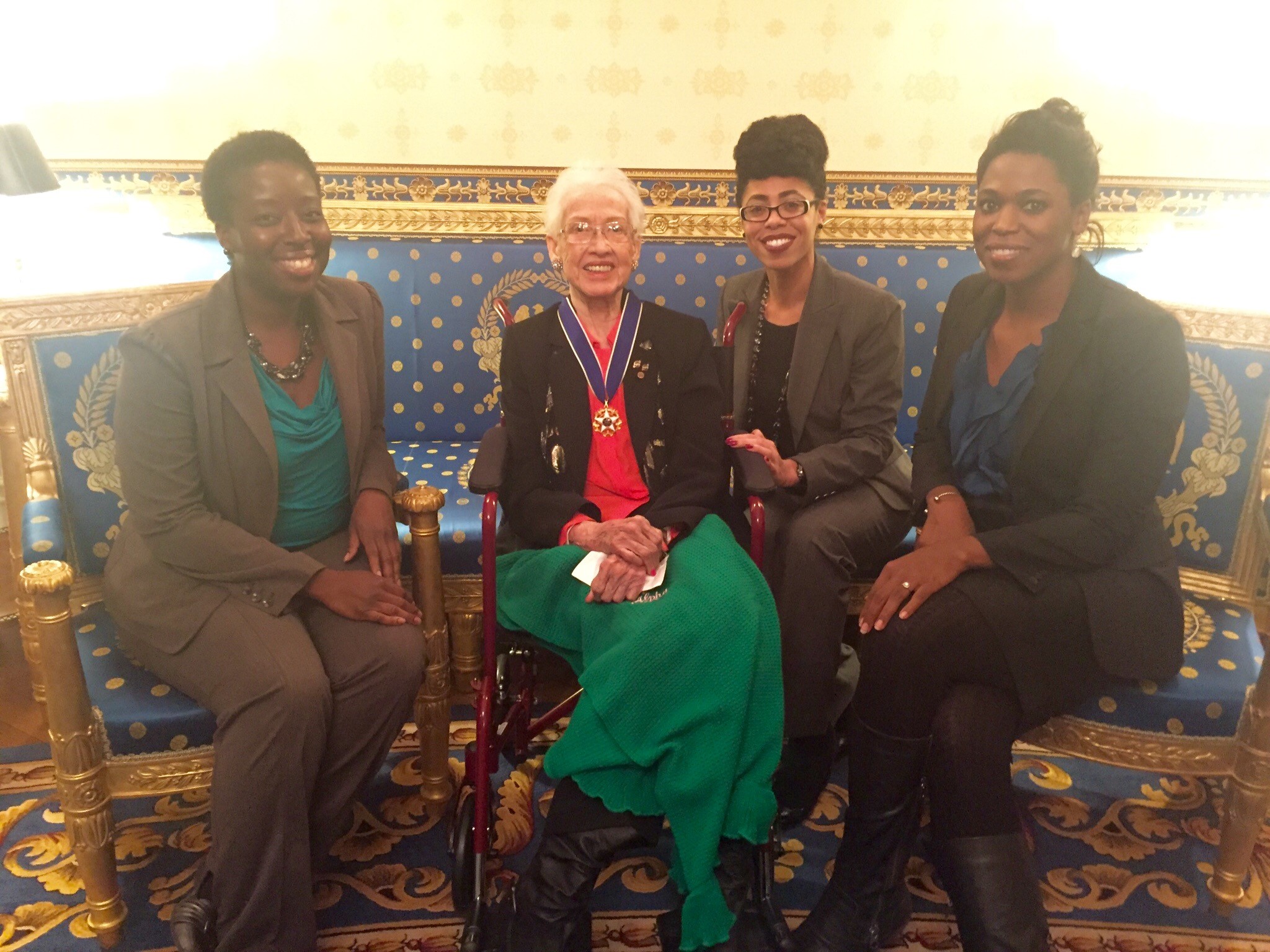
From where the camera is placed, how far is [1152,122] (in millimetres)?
3359

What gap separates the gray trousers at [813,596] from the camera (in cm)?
216

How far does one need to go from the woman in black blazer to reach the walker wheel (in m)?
0.71

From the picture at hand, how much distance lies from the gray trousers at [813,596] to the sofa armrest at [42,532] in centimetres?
158

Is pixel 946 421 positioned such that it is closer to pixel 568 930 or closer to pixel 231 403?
pixel 568 930

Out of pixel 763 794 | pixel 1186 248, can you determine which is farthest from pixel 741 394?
pixel 1186 248

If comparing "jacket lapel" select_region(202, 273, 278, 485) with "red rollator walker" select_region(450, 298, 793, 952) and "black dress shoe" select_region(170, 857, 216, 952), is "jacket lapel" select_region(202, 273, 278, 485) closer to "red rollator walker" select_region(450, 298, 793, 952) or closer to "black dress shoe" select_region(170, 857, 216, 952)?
"red rollator walker" select_region(450, 298, 793, 952)

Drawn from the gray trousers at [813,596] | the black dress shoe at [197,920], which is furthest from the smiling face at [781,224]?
the black dress shoe at [197,920]

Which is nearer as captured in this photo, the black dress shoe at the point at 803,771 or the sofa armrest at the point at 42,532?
the sofa armrest at the point at 42,532

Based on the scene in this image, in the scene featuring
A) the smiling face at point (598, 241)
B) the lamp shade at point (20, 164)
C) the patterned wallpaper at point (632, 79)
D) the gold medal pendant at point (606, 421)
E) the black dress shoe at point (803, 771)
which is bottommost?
the black dress shoe at point (803, 771)

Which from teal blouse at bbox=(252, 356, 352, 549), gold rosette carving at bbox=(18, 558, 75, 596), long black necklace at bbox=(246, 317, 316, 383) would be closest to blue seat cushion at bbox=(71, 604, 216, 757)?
gold rosette carving at bbox=(18, 558, 75, 596)

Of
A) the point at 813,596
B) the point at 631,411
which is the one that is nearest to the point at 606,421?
the point at 631,411

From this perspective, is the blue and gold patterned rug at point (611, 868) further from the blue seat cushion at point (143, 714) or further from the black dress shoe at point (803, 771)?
the blue seat cushion at point (143, 714)

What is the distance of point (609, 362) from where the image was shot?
7.18ft

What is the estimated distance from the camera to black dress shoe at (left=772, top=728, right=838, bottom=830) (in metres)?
2.26
